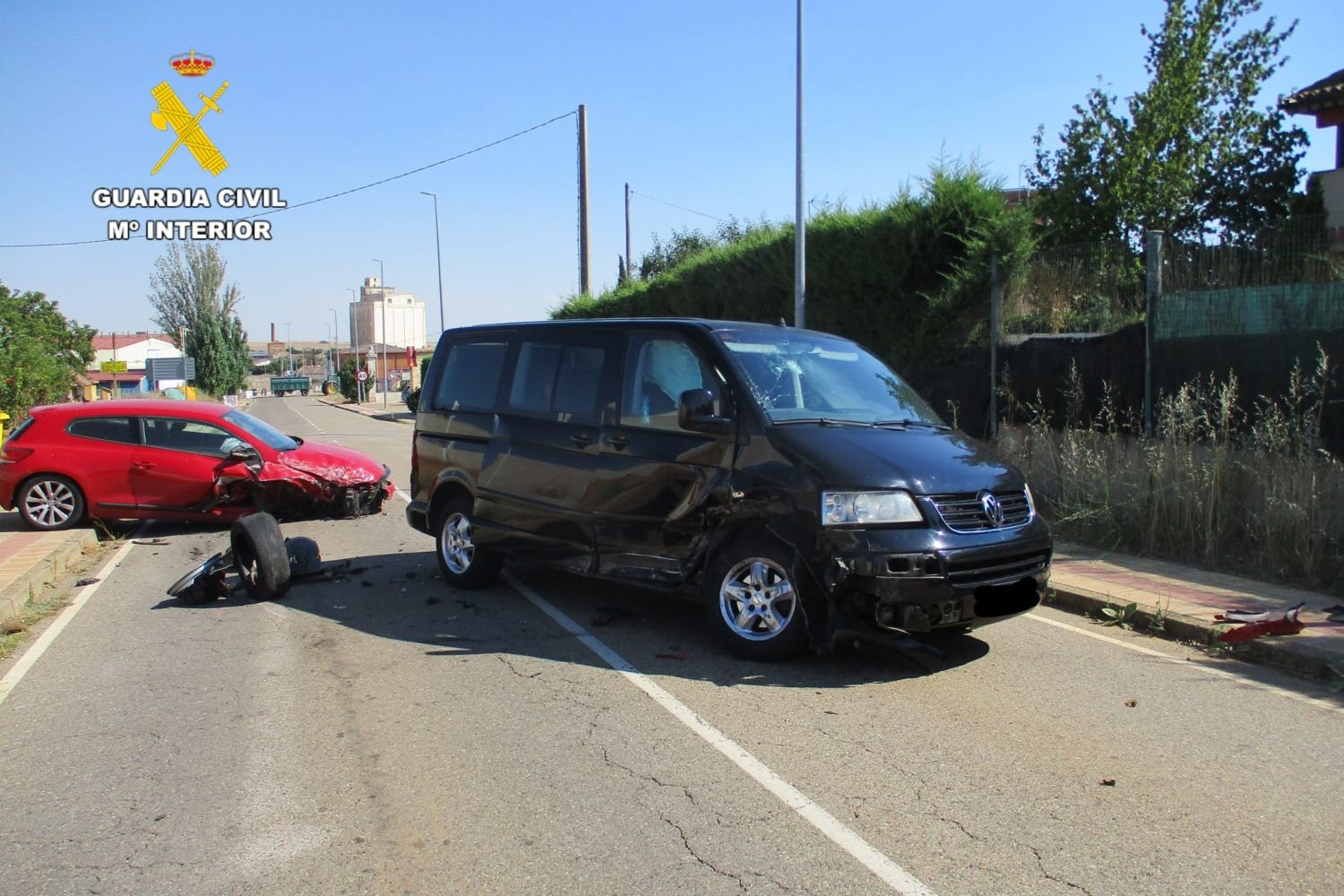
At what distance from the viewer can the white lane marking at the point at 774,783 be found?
141 inches

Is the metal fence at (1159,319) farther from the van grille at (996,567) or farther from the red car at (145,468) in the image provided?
the red car at (145,468)

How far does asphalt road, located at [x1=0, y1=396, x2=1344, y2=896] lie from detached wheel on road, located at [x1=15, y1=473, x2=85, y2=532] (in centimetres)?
495

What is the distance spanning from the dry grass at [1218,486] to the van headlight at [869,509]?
4168 millimetres

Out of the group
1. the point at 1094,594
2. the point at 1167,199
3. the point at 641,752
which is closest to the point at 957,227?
the point at 1094,594

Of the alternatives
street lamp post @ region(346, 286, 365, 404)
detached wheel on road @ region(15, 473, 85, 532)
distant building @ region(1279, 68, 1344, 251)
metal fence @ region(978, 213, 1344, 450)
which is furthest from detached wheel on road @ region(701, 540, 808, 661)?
street lamp post @ region(346, 286, 365, 404)

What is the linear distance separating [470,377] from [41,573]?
413 cm

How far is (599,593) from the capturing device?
8094 millimetres

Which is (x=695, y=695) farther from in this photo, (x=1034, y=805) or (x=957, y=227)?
(x=957, y=227)

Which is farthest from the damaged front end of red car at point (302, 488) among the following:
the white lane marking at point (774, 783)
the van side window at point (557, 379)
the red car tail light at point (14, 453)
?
the white lane marking at point (774, 783)

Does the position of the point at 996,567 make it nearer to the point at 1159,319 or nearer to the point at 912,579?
the point at 912,579

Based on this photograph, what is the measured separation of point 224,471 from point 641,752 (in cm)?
855

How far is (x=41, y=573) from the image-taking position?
29.1 feet

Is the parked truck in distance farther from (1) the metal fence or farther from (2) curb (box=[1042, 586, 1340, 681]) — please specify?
(2) curb (box=[1042, 586, 1340, 681])

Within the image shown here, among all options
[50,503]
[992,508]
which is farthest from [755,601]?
[50,503]
